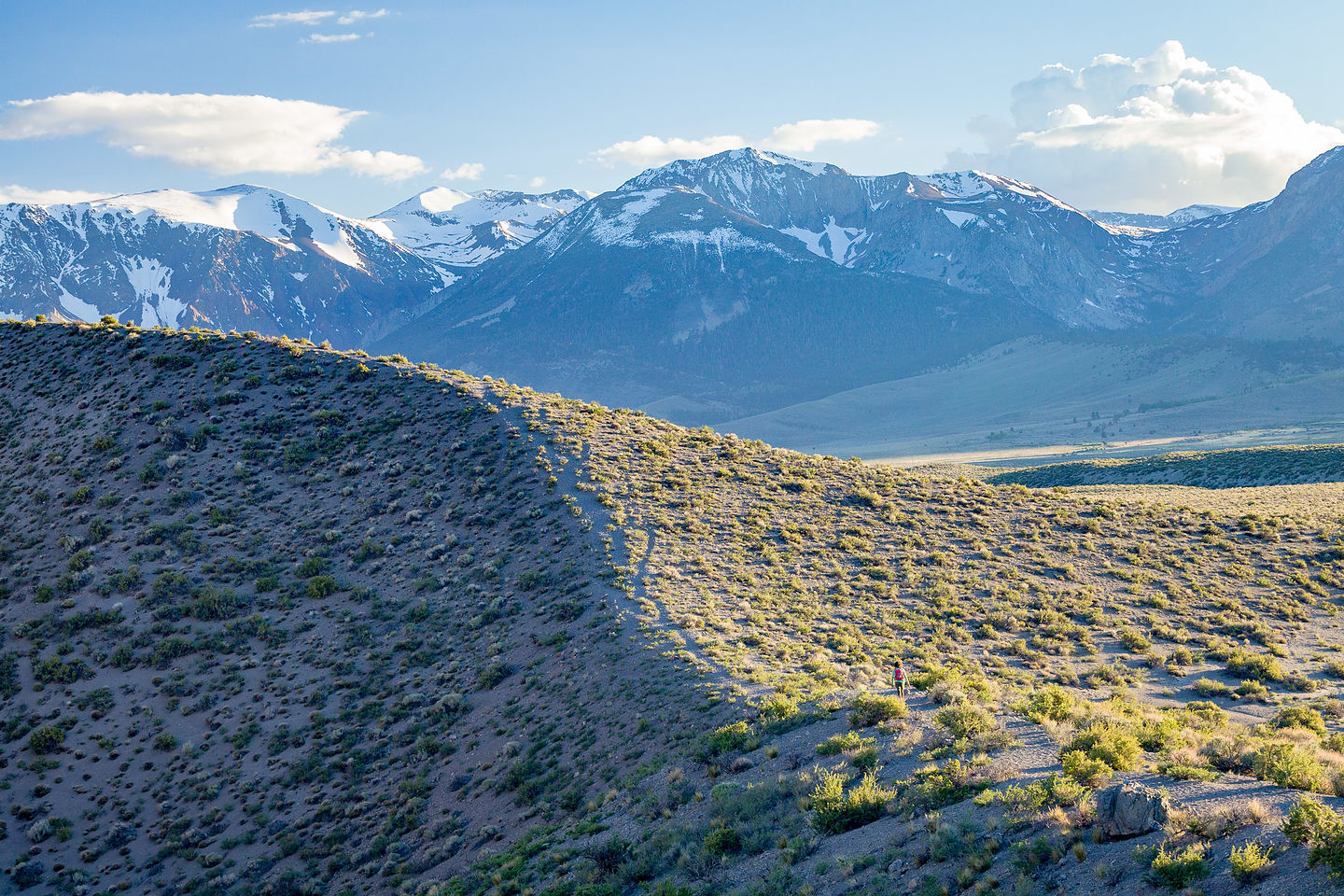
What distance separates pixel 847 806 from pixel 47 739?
21.5 m

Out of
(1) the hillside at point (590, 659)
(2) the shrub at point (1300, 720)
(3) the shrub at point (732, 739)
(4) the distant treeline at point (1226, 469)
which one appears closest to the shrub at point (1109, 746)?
(1) the hillside at point (590, 659)

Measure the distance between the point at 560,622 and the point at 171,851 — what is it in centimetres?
1051

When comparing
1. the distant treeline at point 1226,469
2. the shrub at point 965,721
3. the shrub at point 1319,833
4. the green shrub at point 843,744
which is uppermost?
the shrub at point 1319,833

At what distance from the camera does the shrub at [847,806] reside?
11859 mm

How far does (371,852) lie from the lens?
17.1 m

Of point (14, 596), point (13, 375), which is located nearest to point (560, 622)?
point (14, 596)

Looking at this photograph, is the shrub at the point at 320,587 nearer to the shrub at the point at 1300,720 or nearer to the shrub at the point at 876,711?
the shrub at the point at 876,711

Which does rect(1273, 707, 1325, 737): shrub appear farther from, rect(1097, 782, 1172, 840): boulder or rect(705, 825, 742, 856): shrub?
rect(705, 825, 742, 856): shrub

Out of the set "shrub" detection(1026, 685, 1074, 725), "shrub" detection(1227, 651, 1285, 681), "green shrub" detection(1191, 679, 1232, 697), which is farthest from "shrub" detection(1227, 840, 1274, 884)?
"shrub" detection(1227, 651, 1285, 681)

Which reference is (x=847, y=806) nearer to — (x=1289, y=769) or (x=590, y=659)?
(x=1289, y=769)

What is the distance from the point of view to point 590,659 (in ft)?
70.8

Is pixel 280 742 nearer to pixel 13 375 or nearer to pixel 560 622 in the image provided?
pixel 560 622

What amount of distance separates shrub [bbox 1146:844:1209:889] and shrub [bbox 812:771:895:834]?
3.87 m

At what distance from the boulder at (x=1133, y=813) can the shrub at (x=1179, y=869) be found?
73 centimetres
